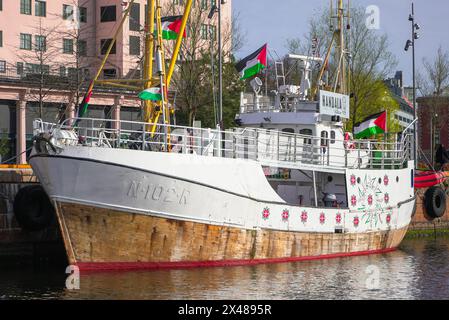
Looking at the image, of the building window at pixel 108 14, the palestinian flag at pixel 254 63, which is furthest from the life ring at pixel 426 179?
the building window at pixel 108 14

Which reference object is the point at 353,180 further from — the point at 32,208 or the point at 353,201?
the point at 32,208

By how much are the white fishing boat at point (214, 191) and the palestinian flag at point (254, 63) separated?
1356 millimetres

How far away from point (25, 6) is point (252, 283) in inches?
1553

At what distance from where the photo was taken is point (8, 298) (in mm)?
22109

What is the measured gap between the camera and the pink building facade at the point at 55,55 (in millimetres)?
48875

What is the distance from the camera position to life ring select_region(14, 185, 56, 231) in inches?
1148

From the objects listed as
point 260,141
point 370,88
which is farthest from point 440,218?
point 260,141

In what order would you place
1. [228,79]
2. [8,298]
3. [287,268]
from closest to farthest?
1. [8,298]
2. [287,268]
3. [228,79]

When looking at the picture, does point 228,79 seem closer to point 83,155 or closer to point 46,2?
point 46,2

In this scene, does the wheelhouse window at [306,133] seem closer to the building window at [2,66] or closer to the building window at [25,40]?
the building window at [2,66]

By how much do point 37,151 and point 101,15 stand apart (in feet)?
127

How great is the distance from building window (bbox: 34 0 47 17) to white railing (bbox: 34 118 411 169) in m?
30.9

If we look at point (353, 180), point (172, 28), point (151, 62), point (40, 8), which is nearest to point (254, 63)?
point (172, 28)
